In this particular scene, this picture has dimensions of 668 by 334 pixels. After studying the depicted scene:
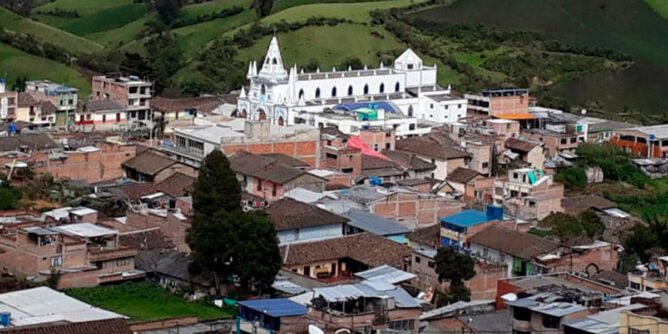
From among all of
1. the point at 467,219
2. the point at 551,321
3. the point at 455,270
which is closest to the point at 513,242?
the point at 467,219

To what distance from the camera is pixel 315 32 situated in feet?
170

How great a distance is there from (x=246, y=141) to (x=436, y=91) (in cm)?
938

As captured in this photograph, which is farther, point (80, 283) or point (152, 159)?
point (152, 159)

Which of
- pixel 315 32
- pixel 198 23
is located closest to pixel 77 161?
pixel 315 32

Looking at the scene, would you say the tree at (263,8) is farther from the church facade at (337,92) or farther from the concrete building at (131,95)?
the concrete building at (131,95)

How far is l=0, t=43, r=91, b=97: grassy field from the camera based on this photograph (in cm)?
4369

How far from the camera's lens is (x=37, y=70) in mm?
44312

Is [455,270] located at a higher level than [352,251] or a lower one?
higher

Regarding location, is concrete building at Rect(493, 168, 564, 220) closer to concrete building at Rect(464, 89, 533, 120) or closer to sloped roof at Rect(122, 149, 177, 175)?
sloped roof at Rect(122, 149, 177, 175)

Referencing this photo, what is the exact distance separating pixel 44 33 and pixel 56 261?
2744 cm

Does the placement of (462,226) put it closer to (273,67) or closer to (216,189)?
(216,189)

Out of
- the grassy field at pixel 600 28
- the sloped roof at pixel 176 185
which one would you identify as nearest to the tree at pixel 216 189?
the sloped roof at pixel 176 185

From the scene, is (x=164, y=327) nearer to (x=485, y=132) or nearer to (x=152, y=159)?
(x=152, y=159)

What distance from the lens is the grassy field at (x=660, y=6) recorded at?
6556 cm
